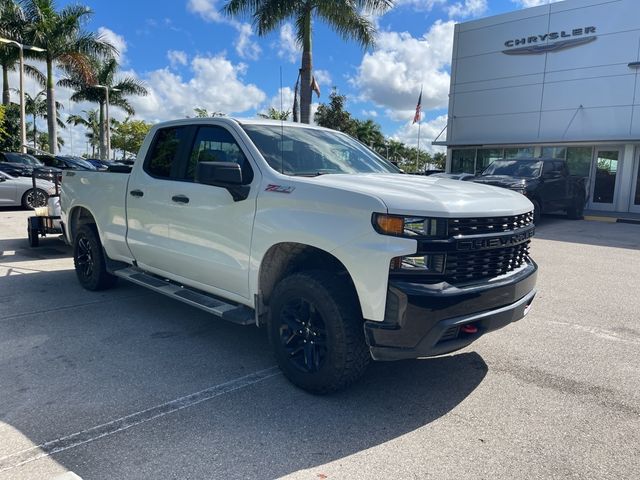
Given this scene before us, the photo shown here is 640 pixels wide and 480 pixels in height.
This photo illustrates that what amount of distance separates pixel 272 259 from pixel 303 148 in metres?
1.09

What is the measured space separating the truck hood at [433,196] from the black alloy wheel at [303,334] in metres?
0.87

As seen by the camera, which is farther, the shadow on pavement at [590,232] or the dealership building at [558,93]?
the dealership building at [558,93]

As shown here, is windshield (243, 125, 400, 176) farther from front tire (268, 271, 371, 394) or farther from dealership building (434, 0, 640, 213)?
dealership building (434, 0, 640, 213)

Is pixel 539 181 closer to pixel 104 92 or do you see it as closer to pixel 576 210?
pixel 576 210

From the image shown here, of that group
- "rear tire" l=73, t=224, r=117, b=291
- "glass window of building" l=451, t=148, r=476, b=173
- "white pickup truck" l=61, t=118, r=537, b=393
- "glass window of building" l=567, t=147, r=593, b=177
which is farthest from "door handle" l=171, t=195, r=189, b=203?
"glass window of building" l=451, t=148, r=476, b=173

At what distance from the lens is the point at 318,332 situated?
11.2 ft

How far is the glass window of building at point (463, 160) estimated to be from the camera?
75.6 ft

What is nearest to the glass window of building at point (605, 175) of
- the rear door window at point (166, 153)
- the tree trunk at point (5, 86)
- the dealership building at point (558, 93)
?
the dealership building at point (558, 93)

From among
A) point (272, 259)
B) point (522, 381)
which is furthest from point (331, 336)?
point (522, 381)

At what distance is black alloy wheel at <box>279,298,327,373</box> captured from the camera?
3402 mm

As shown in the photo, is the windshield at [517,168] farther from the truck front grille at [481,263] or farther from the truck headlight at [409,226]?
the truck headlight at [409,226]

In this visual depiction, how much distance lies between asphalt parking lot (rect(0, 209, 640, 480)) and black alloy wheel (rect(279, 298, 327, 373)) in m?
0.25

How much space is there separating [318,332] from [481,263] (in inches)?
46.2

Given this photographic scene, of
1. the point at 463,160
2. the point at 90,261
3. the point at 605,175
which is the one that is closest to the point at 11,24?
the point at 463,160
